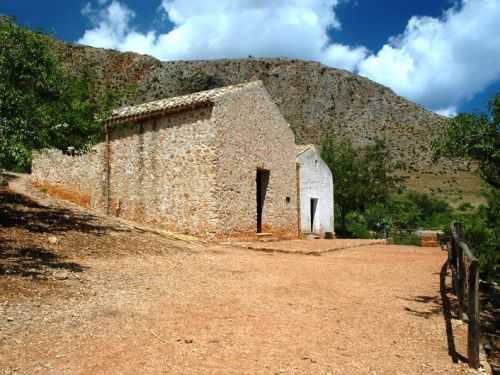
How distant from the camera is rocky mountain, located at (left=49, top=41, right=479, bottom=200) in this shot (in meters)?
47.0

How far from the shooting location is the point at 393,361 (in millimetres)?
4441

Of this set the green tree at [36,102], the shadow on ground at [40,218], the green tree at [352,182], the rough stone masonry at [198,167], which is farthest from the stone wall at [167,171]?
the green tree at [352,182]

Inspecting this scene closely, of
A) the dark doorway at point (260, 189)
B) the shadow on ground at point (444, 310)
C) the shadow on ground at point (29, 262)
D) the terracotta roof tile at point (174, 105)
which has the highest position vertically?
the terracotta roof tile at point (174, 105)

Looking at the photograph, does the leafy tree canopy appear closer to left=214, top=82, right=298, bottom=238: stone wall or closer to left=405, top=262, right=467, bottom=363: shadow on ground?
left=405, top=262, right=467, bottom=363: shadow on ground

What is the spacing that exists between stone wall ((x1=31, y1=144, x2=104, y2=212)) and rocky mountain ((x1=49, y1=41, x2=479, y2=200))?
2826cm

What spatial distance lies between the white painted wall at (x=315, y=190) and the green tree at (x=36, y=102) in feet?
34.3

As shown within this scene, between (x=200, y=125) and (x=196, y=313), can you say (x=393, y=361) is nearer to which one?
(x=196, y=313)

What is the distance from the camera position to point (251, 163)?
51.2ft

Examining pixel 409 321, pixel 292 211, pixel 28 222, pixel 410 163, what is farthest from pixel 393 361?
pixel 410 163

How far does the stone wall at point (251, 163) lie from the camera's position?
559 inches

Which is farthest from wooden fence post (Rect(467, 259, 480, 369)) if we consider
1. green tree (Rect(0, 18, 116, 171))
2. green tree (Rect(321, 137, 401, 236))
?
green tree (Rect(321, 137, 401, 236))

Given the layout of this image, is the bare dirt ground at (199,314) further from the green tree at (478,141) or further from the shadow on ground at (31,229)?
the green tree at (478,141)

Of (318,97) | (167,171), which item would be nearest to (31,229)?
(167,171)

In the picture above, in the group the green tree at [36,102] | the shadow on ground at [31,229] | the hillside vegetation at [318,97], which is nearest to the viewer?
the shadow on ground at [31,229]
